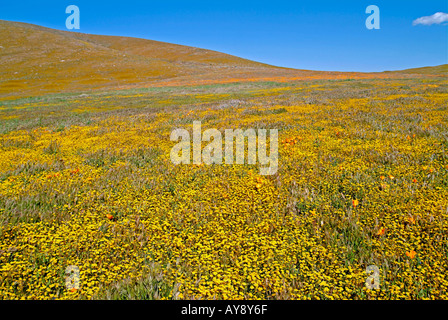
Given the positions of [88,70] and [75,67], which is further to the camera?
[75,67]

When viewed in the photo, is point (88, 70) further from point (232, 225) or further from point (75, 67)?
point (232, 225)

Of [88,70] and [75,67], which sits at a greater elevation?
[75,67]

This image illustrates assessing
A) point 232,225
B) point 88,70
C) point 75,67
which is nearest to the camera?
point 232,225

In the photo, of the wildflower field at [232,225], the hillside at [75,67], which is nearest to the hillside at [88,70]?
the hillside at [75,67]

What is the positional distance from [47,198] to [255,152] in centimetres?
525

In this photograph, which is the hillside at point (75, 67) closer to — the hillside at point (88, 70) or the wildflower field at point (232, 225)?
the hillside at point (88, 70)

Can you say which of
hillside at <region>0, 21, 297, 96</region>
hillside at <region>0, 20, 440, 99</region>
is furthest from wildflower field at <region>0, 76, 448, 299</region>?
hillside at <region>0, 21, 297, 96</region>

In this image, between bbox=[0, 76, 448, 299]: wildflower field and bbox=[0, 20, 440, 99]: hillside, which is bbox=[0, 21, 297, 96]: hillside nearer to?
bbox=[0, 20, 440, 99]: hillside

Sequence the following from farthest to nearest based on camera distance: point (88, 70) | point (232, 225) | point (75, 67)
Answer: point (75, 67) → point (88, 70) → point (232, 225)

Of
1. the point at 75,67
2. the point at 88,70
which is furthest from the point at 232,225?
the point at 75,67

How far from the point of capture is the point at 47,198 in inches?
197

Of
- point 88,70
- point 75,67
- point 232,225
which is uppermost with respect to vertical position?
point 75,67
